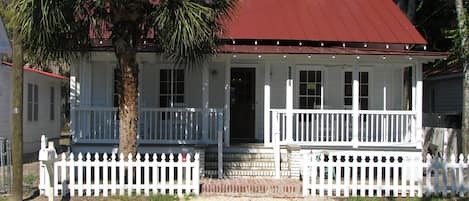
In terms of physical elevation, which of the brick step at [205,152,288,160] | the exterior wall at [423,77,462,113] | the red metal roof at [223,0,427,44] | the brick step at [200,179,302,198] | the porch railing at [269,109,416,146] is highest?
the red metal roof at [223,0,427,44]

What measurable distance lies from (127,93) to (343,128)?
5.95 meters

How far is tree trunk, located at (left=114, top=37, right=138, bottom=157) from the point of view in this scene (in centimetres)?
1091

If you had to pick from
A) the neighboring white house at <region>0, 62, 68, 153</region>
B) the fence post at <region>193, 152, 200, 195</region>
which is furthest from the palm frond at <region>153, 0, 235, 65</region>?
the neighboring white house at <region>0, 62, 68, 153</region>

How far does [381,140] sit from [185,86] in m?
5.83

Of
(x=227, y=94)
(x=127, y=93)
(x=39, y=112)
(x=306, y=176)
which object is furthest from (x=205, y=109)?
(x=39, y=112)

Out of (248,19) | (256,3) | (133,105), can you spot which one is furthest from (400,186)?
(256,3)

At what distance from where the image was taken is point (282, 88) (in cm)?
1616

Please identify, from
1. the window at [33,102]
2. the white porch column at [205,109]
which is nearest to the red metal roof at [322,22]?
the white porch column at [205,109]

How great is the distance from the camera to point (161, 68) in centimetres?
1599

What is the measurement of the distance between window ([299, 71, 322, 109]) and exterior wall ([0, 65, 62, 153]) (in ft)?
29.6

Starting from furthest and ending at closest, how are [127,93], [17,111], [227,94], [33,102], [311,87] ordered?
[33,102] < [311,87] < [227,94] < [127,93] < [17,111]

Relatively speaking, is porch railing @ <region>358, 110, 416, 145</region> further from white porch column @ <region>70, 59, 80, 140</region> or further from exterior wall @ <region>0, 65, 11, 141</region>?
exterior wall @ <region>0, 65, 11, 141</region>

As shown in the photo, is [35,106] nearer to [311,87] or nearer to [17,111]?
[311,87]

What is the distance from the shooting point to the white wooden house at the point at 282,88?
13898 millimetres
